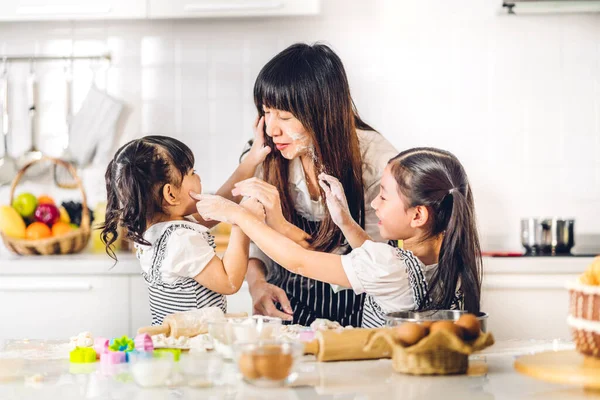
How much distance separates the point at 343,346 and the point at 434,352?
161 mm

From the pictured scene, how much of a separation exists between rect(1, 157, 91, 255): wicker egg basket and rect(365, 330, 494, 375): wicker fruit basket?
6.90ft

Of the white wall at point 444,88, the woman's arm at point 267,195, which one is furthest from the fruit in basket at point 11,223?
the woman's arm at point 267,195

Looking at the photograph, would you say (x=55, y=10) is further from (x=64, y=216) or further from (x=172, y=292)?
(x=172, y=292)

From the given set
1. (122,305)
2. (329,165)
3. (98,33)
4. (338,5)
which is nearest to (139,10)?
(98,33)

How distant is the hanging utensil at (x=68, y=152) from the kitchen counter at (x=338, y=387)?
2241mm

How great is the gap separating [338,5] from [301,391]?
2.53 m

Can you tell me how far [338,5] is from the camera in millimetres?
3314

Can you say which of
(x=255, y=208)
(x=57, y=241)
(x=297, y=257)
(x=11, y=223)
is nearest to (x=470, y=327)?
(x=297, y=257)

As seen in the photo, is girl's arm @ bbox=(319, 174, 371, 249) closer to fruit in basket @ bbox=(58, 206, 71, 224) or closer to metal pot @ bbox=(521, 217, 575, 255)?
metal pot @ bbox=(521, 217, 575, 255)

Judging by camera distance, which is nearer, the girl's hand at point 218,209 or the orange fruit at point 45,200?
the girl's hand at point 218,209

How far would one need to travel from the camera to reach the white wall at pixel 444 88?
3.28 metres

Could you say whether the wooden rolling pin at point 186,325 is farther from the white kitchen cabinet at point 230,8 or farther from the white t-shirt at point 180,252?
the white kitchen cabinet at point 230,8

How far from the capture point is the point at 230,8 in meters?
2.97

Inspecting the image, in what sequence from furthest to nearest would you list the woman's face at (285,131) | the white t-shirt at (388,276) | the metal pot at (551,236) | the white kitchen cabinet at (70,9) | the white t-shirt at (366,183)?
the white kitchen cabinet at (70,9) → the metal pot at (551,236) → the white t-shirt at (366,183) → the woman's face at (285,131) → the white t-shirt at (388,276)
